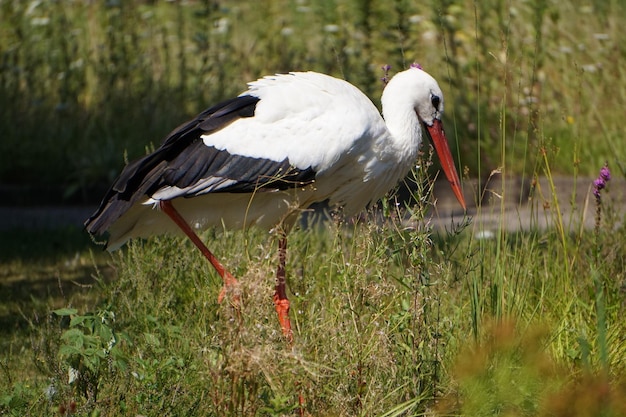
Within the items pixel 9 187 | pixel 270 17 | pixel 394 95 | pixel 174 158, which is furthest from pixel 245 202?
pixel 270 17

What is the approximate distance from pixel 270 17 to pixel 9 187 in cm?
338

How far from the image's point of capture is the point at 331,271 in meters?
5.04

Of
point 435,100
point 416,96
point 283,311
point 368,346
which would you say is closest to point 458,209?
point 435,100

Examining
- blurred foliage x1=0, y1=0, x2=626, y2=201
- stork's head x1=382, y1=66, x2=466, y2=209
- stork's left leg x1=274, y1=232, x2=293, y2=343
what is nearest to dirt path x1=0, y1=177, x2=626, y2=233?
blurred foliage x1=0, y1=0, x2=626, y2=201

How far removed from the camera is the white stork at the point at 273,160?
486 cm

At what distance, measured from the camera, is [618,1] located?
10.0 metres

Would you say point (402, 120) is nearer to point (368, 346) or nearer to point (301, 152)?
point (301, 152)

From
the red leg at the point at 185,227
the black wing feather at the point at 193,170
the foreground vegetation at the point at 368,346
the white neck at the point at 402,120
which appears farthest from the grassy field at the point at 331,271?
the black wing feather at the point at 193,170

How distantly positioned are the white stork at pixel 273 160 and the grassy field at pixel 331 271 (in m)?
0.19

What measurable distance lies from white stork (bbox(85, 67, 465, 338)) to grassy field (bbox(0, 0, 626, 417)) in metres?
0.19

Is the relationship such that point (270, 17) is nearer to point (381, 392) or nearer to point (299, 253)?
point (299, 253)

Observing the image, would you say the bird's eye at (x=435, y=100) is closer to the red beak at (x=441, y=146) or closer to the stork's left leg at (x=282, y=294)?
the red beak at (x=441, y=146)

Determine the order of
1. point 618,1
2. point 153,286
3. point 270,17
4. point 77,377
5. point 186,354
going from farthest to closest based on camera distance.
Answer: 1. point 270,17
2. point 618,1
3. point 153,286
4. point 186,354
5. point 77,377

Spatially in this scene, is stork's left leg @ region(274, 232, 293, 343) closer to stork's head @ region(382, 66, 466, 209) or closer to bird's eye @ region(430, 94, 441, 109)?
stork's head @ region(382, 66, 466, 209)
